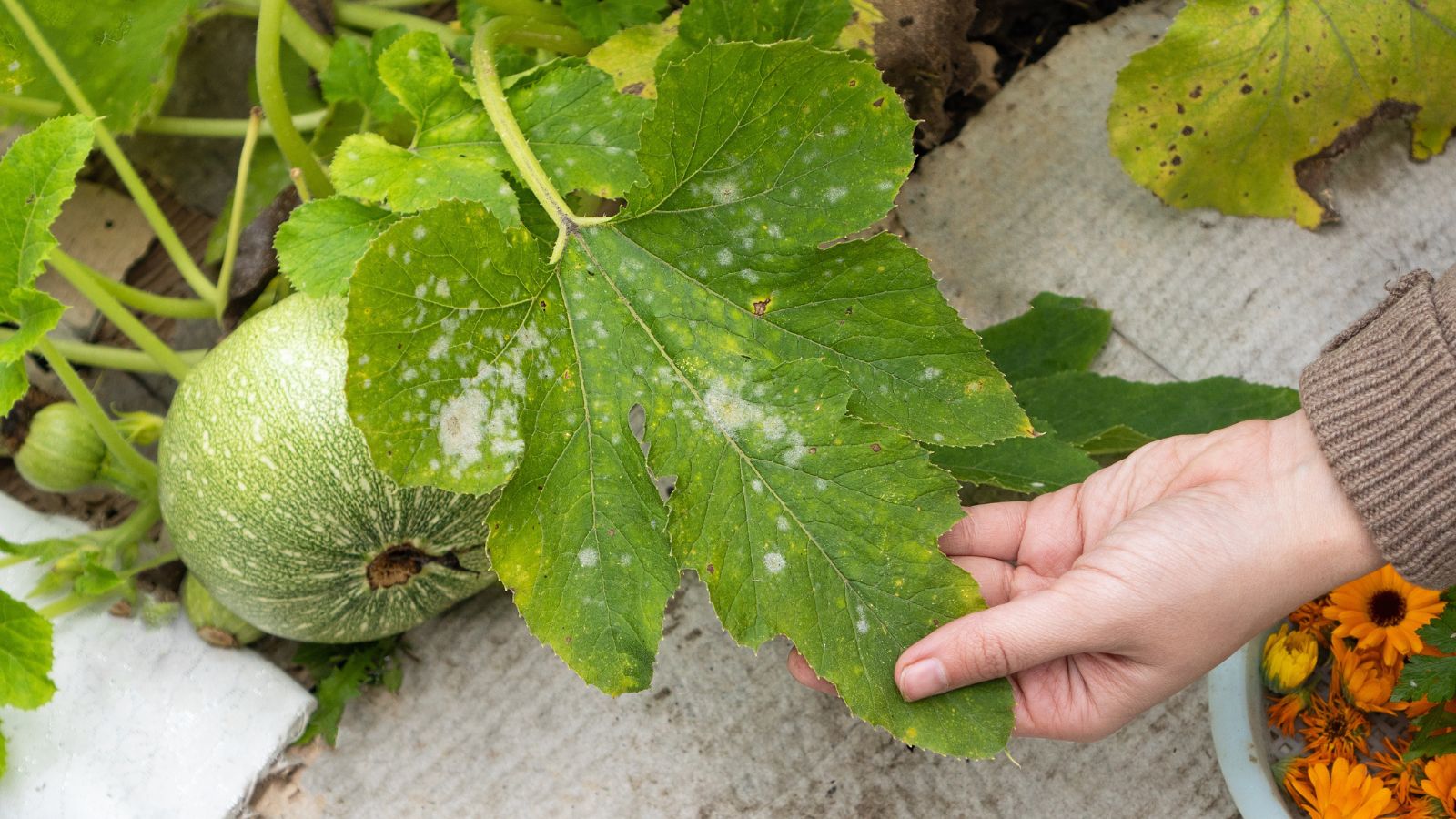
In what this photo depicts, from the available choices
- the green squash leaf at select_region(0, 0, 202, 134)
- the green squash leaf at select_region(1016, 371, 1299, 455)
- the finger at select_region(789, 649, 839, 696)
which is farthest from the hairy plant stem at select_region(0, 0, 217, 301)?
the green squash leaf at select_region(1016, 371, 1299, 455)

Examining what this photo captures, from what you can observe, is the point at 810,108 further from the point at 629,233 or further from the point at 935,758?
the point at 935,758

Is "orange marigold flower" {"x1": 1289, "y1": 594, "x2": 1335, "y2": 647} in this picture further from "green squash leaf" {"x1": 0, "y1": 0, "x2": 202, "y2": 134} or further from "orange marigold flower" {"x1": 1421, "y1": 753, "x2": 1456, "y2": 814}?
"green squash leaf" {"x1": 0, "y1": 0, "x2": 202, "y2": 134}

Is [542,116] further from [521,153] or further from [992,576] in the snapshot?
[992,576]

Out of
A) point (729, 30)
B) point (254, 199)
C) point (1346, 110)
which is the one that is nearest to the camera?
point (729, 30)

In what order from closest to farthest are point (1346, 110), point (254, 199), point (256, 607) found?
point (256, 607)
point (1346, 110)
point (254, 199)

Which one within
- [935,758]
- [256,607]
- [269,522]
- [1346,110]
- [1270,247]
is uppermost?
[1346,110]

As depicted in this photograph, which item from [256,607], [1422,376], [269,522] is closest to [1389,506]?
[1422,376]

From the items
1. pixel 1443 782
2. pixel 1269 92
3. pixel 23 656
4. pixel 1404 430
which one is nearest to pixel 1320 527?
pixel 1404 430
